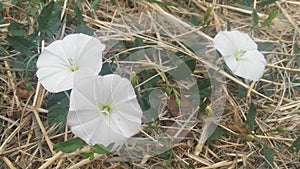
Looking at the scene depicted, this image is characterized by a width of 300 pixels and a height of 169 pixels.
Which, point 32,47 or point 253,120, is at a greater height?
point 32,47

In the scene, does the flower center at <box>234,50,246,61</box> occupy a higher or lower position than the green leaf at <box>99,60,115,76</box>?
higher

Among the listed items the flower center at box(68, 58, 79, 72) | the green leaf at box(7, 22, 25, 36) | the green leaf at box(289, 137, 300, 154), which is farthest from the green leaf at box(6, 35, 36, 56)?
the green leaf at box(289, 137, 300, 154)

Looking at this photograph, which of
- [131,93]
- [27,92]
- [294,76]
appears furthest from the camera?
[294,76]

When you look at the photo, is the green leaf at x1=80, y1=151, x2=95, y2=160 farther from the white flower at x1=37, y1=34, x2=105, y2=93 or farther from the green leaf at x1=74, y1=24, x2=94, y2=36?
the green leaf at x1=74, y1=24, x2=94, y2=36

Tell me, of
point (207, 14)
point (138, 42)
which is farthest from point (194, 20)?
point (138, 42)

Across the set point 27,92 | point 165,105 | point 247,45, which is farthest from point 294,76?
point 27,92

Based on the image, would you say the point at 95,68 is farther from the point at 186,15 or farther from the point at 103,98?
the point at 186,15
